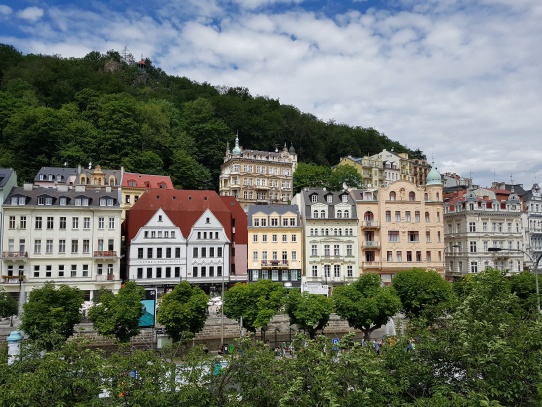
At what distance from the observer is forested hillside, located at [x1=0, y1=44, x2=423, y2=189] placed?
73438 millimetres

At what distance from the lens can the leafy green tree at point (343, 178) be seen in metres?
82.8

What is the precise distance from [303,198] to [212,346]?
24681 millimetres

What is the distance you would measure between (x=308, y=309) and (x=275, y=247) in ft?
72.0

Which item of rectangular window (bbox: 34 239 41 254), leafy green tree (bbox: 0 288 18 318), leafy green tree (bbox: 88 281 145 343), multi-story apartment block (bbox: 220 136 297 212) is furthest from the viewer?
multi-story apartment block (bbox: 220 136 297 212)

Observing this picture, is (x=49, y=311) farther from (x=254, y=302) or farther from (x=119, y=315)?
(x=254, y=302)

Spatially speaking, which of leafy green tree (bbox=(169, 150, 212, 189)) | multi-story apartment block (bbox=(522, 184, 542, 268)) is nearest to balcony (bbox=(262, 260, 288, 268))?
leafy green tree (bbox=(169, 150, 212, 189))

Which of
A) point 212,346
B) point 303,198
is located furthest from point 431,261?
point 212,346

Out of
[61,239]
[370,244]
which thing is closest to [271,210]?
[370,244]

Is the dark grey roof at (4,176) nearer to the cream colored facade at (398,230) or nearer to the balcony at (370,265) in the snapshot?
the cream colored facade at (398,230)

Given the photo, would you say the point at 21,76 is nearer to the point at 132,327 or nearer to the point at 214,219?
the point at 214,219

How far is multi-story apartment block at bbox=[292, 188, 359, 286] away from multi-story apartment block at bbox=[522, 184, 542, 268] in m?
30.3

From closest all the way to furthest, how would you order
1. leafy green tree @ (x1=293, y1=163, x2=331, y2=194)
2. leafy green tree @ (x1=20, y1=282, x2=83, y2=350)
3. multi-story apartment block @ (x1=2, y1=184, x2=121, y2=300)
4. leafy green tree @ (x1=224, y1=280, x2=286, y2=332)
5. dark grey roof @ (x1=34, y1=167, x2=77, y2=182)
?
leafy green tree @ (x1=20, y1=282, x2=83, y2=350) → leafy green tree @ (x1=224, y1=280, x2=286, y2=332) → multi-story apartment block @ (x1=2, y1=184, x2=121, y2=300) → dark grey roof @ (x1=34, y1=167, x2=77, y2=182) → leafy green tree @ (x1=293, y1=163, x2=331, y2=194)

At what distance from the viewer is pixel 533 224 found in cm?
6875

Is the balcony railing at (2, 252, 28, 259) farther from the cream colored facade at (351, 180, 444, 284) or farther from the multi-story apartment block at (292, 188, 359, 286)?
the cream colored facade at (351, 180, 444, 284)
